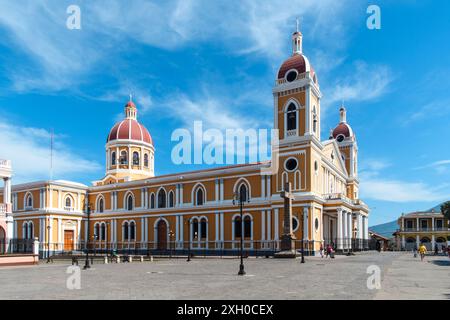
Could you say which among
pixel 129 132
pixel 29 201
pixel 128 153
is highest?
pixel 129 132

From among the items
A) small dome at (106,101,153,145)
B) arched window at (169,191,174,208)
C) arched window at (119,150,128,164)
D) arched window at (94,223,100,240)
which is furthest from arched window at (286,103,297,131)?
arched window at (94,223,100,240)

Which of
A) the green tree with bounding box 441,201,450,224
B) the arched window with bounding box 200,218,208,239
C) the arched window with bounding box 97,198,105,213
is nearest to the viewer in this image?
the arched window with bounding box 200,218,208,239

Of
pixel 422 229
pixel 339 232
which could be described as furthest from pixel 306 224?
pixel 422 229

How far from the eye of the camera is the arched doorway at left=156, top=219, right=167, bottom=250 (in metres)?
54.5

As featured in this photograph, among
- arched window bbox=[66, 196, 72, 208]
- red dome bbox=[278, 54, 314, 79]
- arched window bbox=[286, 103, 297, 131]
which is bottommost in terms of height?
arched window bbox=[66, 196, 72, 208]

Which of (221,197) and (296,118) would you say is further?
(221,197)

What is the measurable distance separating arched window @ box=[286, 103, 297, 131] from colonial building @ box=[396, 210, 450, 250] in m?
51.0

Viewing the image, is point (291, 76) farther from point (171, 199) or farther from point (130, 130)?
point (130, 130)

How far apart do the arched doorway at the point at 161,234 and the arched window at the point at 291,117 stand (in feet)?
69.1

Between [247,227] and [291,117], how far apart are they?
42.4 ft

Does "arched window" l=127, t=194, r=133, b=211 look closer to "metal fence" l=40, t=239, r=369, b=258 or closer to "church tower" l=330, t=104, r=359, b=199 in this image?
"metal fence" l=40, t=239, r=369, b=258

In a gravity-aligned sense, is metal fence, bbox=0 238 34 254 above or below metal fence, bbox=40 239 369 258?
above

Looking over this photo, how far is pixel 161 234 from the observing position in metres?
55.1

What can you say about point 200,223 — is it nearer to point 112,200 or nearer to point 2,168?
point 112,200
